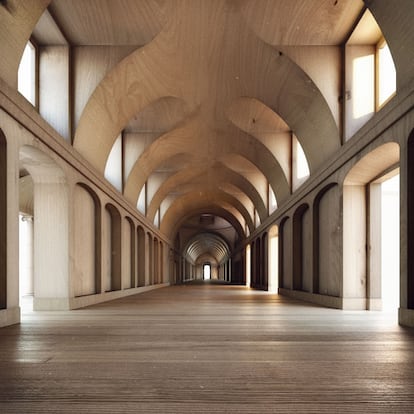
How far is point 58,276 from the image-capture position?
9.91m

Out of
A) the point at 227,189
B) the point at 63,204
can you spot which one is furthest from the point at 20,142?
the point at 227,189

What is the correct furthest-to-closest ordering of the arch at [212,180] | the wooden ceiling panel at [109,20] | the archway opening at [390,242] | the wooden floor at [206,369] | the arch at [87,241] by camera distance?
1. the arch at [212,180]
2. the archway opening at [390,242]
3. the arch at [87,241]
4. the wooden ceiling panel at [109,20]
5. the wooden floor at [206,369]

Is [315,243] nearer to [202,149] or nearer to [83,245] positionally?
[83,245]

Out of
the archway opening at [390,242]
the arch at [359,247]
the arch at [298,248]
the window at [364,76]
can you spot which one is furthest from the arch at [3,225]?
the arch at [298,248]

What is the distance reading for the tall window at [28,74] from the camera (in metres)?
9.66

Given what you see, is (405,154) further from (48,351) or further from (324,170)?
(48,351)

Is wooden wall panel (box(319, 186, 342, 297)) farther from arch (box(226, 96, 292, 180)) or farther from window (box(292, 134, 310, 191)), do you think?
arch (box(226, 96, 292, 180))

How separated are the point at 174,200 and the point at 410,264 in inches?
898

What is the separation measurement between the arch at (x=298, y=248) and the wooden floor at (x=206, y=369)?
325 inches

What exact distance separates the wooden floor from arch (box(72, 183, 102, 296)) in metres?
4.24

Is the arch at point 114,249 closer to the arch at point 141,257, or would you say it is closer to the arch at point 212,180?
the arch at point 141,257

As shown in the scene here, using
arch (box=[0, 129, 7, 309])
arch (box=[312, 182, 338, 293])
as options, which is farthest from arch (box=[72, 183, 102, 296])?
arch (box=[312, 182, 338, 293])

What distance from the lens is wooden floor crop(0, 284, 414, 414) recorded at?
2955 mm

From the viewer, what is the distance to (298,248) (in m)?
15.4
